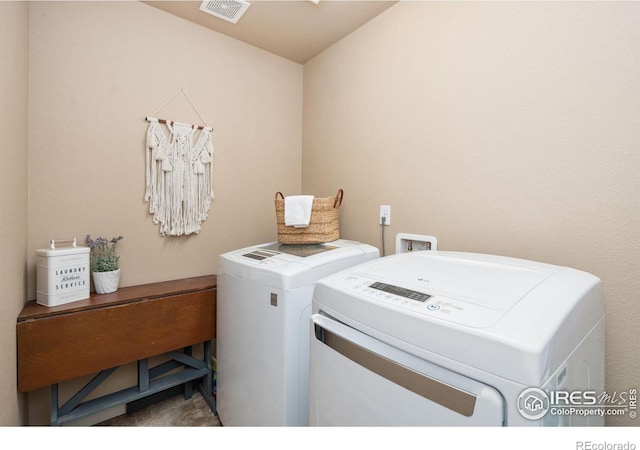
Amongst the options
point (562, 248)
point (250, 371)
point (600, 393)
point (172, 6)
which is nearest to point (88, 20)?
point (172, 6)

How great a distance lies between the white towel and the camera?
1.62 meters

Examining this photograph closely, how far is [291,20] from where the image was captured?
5.99 ft

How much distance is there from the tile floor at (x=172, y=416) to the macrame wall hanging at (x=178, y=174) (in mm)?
1125

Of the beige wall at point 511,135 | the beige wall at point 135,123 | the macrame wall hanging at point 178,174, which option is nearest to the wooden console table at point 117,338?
the beige wall at point 135,123

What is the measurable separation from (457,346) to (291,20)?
2049 mm

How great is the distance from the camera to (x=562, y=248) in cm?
108

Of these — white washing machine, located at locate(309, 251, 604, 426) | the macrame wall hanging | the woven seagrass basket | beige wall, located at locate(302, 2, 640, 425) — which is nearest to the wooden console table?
the macrame wall hanging

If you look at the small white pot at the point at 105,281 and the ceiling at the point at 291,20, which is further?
the ceiling at the point at 291,20

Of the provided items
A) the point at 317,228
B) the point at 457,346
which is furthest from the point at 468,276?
the point at 317,228

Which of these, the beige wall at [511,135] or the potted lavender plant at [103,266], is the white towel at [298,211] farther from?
the potted lavender plant at [103,266]

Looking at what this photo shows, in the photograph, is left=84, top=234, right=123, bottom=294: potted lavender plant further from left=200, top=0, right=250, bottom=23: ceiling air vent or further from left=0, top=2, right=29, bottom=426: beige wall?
left=200, top=0, right=250, bottom=23: ceiling air vent

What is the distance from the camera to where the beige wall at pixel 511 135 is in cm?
96

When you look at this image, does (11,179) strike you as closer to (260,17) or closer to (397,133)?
(260,17)

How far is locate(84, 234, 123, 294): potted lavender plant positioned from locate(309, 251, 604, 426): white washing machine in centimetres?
131
